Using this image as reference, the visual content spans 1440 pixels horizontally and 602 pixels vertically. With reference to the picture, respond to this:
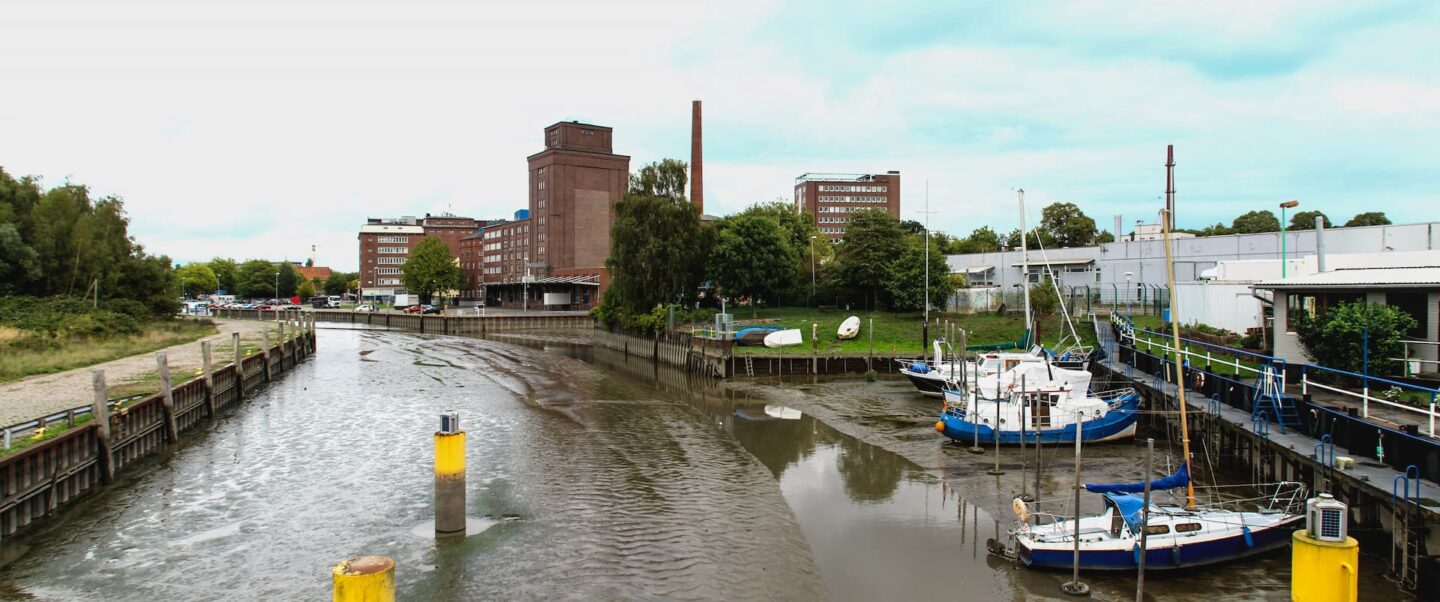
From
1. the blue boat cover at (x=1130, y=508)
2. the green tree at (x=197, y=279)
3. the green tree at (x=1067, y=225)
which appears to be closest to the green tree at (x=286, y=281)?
the green tree at (x=197, y=279)

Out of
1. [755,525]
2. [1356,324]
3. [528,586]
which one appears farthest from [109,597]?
[1356,324]

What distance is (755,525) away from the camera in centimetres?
1708

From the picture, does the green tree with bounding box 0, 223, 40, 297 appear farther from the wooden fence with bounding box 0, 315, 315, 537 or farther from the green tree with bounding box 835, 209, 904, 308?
the green tree with bounding box 835, 209, 904, 308

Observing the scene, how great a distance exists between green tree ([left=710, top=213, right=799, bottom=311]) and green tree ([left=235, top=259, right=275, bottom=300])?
514 feet

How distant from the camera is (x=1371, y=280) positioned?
891 inches

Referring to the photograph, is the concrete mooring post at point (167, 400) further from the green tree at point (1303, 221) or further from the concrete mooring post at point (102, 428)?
the green tree at point (1303, 221)

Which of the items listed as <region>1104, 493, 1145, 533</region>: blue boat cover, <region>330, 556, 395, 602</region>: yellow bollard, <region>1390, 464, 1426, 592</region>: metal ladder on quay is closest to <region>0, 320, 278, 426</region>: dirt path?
<region>330, 556, 395, 602</region>: yellow bollard

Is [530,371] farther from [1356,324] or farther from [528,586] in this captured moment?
[1356,324]

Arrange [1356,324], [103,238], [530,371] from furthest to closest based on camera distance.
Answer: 1. [103,238]
2. [530,371]
3. [1356,324]

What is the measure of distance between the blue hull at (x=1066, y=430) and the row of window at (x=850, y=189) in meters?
138

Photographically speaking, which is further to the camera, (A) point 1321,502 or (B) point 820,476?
(B) point 820,476

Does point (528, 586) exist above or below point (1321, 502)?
below

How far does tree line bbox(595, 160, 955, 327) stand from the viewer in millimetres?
62125

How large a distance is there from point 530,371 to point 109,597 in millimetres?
36214
